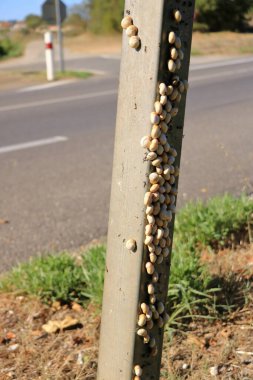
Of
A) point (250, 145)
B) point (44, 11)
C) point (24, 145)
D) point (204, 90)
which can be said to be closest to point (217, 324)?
point (250, 145)

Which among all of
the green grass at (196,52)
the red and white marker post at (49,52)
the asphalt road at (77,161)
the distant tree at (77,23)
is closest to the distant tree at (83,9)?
the distant tree at (77,23)

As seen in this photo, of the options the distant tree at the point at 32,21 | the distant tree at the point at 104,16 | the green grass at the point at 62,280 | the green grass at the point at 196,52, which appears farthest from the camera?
the distant tree at the point at 32,21

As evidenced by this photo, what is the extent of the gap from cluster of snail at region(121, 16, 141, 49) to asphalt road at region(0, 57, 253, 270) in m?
2.55

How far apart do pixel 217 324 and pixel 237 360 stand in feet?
0.91

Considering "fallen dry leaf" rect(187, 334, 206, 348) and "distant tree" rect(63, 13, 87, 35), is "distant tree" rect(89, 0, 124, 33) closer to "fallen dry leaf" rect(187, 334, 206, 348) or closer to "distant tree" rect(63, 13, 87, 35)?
"distant tree" rect(63, 13, 87, 35)

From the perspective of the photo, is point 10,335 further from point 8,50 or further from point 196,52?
point 8,50

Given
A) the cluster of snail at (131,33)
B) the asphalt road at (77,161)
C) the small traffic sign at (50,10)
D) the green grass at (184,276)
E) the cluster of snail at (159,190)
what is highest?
the cluster of snail at (131,33)

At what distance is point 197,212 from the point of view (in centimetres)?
365

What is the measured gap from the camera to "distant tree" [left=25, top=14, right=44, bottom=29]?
161ft

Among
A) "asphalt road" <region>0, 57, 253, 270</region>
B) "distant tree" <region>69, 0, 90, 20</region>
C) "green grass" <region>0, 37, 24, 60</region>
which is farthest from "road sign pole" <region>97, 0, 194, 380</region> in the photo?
"distant tree" <region>69, 0, 90, 20</region>

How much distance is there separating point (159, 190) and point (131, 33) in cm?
43

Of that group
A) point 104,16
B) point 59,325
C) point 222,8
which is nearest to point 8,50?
point 104,16

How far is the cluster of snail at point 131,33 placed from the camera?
→ 159cm

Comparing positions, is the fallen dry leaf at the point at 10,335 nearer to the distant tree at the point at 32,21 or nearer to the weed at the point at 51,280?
the weed at the point at 51,280
